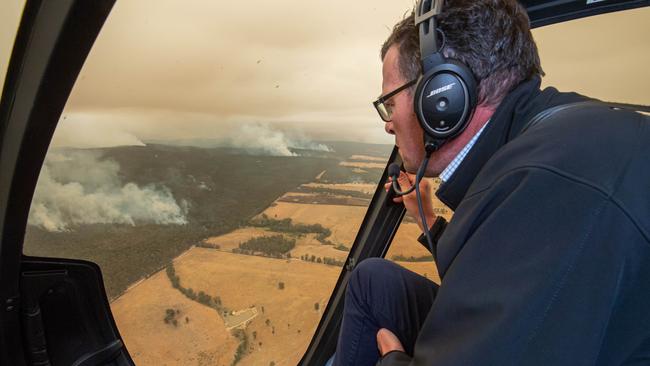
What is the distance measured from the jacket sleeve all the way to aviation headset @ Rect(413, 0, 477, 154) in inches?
11.5

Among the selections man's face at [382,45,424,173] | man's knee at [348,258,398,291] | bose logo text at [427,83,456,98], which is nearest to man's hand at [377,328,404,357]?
man's knee at [348,258,398,291]

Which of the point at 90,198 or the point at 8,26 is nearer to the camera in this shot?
the point at 8,26

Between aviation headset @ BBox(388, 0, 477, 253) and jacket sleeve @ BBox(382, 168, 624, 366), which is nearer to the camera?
jacket sleeve @ BBox(382, 168, 624, 366)

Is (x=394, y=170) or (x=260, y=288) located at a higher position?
(x=394, y=170)

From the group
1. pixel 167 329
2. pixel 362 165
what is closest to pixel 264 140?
pixel 362 165

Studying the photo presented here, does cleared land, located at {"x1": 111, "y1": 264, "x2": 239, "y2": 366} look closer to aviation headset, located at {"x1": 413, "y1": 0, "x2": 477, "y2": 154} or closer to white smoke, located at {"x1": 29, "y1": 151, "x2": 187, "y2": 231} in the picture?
white smoke, located at {"x1": 29, "y1": 151, "x2": 187, "y2": 231}

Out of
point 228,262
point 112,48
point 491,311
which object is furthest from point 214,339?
point 491,311

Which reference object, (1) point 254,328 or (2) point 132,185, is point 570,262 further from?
(1) point 254,328

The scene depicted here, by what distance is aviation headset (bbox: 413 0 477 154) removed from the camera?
79 centimetres

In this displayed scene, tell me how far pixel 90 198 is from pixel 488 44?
131 cm

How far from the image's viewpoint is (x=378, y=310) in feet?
4.16

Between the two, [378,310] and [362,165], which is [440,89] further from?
[362,165]

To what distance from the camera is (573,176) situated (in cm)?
52

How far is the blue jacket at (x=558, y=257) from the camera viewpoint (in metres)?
0.49
